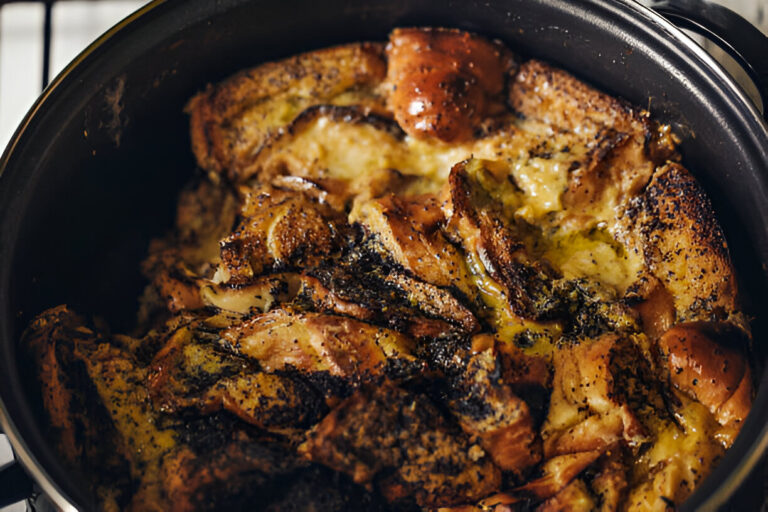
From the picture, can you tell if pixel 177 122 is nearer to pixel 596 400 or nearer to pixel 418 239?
pixel 418 239

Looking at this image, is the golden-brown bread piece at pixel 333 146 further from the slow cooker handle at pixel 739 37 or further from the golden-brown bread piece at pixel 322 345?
the slow cooker handle at pixel 739 37

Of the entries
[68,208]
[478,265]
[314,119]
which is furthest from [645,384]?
[68,208]

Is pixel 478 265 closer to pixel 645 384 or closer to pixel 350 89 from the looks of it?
pixel 645 384

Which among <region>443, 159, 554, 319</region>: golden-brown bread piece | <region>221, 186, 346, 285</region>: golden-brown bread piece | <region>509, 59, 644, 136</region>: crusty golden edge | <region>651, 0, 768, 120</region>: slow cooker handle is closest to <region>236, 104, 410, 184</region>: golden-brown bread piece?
<region>221, 186, 346, 285</region>: golden-brown bread piece

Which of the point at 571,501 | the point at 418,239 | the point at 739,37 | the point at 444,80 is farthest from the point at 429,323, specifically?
the point at 739,37

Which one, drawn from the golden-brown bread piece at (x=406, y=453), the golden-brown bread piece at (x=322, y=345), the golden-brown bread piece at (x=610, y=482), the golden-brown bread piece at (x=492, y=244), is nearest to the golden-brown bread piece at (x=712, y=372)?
the golden-brown bread piece at (x=610, y=482)

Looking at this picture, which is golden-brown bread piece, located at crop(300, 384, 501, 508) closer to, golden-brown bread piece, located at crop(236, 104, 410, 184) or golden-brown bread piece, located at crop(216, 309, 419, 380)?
golden-brown bread piece, located at crop(216, 309, 419, 380)
